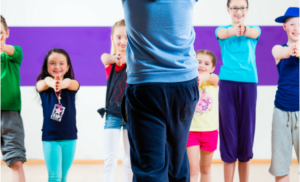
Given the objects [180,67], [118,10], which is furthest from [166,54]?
[118,10]

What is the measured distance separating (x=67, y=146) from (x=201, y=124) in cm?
101

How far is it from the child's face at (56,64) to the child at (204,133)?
1083 millimetres

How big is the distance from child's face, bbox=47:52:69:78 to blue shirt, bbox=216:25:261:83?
4.18ft

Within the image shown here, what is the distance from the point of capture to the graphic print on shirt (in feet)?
7.22

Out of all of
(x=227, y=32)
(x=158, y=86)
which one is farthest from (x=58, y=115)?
(x=227, y=32)

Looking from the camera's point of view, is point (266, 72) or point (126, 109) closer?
point (126, 109)

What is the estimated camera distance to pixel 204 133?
2.15m

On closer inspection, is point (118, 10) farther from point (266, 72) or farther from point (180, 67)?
point (180, 67)

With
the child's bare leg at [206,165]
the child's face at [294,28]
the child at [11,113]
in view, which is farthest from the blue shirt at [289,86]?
the child at [11,113]

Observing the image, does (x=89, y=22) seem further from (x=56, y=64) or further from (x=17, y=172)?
(x=17, y=172)

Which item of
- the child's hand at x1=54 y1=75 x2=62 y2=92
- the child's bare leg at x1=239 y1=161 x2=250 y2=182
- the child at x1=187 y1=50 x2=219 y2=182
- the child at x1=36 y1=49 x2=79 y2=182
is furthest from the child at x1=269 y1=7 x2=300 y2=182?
the child's hand at x1=54 y1=75 x2=62 y2=92

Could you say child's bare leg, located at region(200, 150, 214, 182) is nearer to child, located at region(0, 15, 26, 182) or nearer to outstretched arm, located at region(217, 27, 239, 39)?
outstretched arm, located at region(217, 27, 239, 39)

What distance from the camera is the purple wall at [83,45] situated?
345 centimetres

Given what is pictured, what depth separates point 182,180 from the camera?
1195mm
